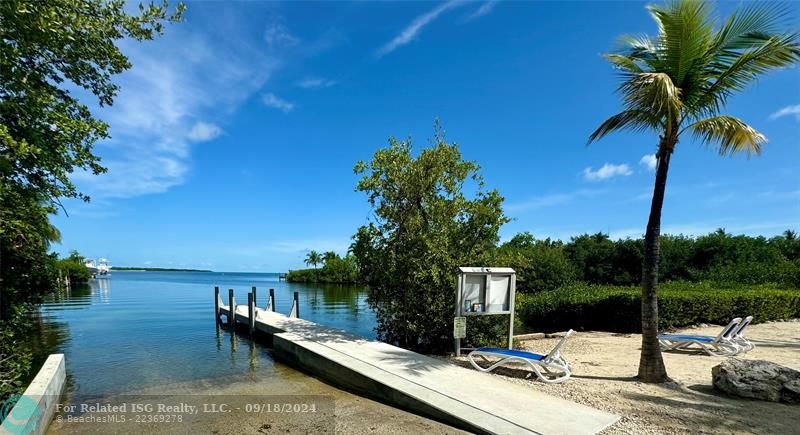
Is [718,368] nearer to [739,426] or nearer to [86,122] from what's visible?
[739,426]

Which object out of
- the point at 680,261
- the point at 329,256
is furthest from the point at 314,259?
the point at 680,261

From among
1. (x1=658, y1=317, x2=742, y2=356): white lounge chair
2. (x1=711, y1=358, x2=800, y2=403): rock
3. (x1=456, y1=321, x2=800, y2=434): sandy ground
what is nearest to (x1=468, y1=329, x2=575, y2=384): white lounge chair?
(x1=456, y1=321, x2=800, y2=434): sandy ground

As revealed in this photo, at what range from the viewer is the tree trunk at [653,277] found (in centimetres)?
745

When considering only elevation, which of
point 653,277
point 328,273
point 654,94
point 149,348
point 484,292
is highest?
point 654,94

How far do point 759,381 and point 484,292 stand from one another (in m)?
4.99

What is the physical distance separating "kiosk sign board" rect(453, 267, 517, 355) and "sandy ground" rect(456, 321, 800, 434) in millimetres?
1232

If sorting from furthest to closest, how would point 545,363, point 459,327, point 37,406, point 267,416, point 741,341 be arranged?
point 741,341 < point 459,327 < point 545,363 < point 267,416 < point 37,406

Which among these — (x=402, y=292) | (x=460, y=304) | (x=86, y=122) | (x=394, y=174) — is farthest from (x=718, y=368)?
(x=86, y=122)

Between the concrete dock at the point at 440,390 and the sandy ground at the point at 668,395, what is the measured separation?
19.6 inches

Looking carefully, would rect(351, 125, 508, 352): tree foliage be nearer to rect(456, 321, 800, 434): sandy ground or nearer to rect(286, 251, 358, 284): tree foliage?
rect(456, 321, 800, 434): sandy ground

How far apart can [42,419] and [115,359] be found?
7701mm

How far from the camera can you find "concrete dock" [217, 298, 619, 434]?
549 centimetres

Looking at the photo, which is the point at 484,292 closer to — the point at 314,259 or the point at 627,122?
the point at 627,122

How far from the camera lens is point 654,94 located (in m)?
6.65
